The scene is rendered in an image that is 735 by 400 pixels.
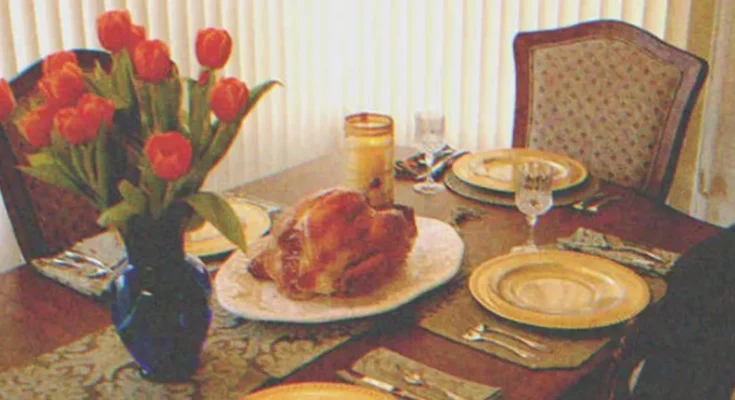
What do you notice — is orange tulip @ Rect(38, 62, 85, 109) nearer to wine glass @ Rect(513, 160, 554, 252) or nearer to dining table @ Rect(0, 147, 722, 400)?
dining table @ Rect(0, 147, 722, 400)

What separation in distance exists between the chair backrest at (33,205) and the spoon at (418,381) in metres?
0.81

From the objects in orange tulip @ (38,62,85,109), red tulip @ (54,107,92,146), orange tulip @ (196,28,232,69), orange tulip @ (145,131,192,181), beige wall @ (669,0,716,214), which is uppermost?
orange tulip @ (196,28,232,69)

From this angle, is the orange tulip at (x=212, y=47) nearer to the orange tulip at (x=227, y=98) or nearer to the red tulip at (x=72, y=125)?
the orange tulip at (x=227, y=98)

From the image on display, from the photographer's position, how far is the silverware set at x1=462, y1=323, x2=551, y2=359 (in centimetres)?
124

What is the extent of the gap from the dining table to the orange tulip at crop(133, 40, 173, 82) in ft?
1.30

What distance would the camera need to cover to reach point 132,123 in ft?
3.68

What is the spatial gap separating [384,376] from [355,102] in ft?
6.60

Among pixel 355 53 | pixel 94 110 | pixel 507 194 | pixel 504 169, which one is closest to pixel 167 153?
pixel 94 110

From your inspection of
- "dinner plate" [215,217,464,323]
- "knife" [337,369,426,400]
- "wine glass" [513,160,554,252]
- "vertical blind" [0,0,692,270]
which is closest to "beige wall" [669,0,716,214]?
"vertical blind" [0,0,692,270]

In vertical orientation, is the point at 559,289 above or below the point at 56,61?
below

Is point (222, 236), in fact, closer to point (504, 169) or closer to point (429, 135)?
point (429, 135)

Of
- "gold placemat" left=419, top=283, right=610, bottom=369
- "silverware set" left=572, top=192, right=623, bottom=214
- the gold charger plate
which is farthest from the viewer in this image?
"silverware set" left=572, top=192, right=623, bottom=214

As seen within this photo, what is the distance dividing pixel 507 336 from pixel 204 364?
391 millimetres

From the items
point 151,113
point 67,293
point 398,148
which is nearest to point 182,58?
point 398,148
